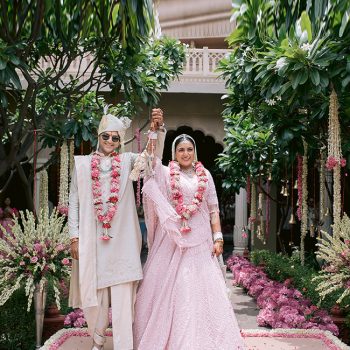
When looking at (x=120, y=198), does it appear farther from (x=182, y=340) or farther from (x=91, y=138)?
(x=91, y=138)

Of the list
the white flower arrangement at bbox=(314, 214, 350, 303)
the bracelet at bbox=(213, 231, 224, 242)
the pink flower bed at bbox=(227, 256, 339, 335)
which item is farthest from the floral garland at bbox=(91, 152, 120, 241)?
the pink flower bed at bbox=(227, 256, 339, 335)

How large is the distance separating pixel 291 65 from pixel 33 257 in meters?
2.75

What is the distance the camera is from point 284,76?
493 cm

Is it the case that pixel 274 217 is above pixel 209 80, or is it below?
below

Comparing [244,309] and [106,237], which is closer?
[106,237]

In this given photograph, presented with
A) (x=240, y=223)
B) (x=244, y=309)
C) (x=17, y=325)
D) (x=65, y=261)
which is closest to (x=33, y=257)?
(x=65, y=261)

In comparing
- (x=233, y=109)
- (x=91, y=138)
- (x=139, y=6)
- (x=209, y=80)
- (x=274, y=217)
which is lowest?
(x=274, y=217)

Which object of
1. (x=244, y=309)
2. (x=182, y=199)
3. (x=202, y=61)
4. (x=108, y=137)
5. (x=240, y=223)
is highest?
(x=202, y=61)

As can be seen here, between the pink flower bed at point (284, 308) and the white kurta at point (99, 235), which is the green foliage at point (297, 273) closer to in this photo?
the pink flower bed at point (284, 308)

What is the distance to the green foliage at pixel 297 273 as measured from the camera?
5.88m

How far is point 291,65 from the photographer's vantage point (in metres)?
4.90

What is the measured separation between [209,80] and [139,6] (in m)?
7.10

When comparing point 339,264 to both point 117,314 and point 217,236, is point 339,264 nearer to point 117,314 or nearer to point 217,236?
point 217,236

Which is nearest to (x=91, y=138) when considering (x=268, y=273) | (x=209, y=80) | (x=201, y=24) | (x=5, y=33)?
(x=5, y=33)
